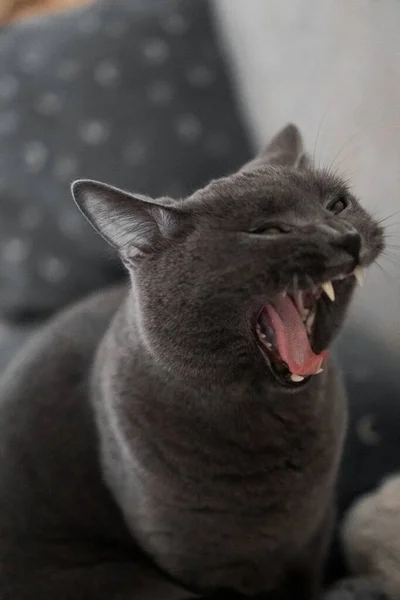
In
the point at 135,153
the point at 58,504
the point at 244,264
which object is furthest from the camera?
the point at 135,153

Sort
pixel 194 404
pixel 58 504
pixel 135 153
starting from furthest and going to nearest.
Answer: pixel 135 153
pixel 58 504
pixel 194 404

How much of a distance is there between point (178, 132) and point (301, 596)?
0.82 metres

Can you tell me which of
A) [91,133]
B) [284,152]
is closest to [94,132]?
[91,133]

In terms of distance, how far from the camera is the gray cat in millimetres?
600

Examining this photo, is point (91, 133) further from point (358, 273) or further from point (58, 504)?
point (358, 273)

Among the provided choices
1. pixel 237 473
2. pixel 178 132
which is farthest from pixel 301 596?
pixel 178 132

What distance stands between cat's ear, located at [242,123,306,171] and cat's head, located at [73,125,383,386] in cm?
5

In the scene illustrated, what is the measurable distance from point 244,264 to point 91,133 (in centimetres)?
83

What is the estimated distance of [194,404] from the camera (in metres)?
0.72

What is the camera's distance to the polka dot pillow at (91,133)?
1317mm

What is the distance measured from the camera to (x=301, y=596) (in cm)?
93

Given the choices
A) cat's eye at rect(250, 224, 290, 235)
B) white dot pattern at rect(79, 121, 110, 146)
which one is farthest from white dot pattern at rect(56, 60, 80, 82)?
cat's eye at rect(250, 224, 290, 235)

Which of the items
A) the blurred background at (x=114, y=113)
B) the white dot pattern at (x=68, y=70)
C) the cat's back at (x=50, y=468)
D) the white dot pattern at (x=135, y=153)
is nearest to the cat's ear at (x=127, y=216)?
the cat's back at (x=50, y=468)

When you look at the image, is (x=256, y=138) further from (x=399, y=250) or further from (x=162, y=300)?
(x=162, y=300)
